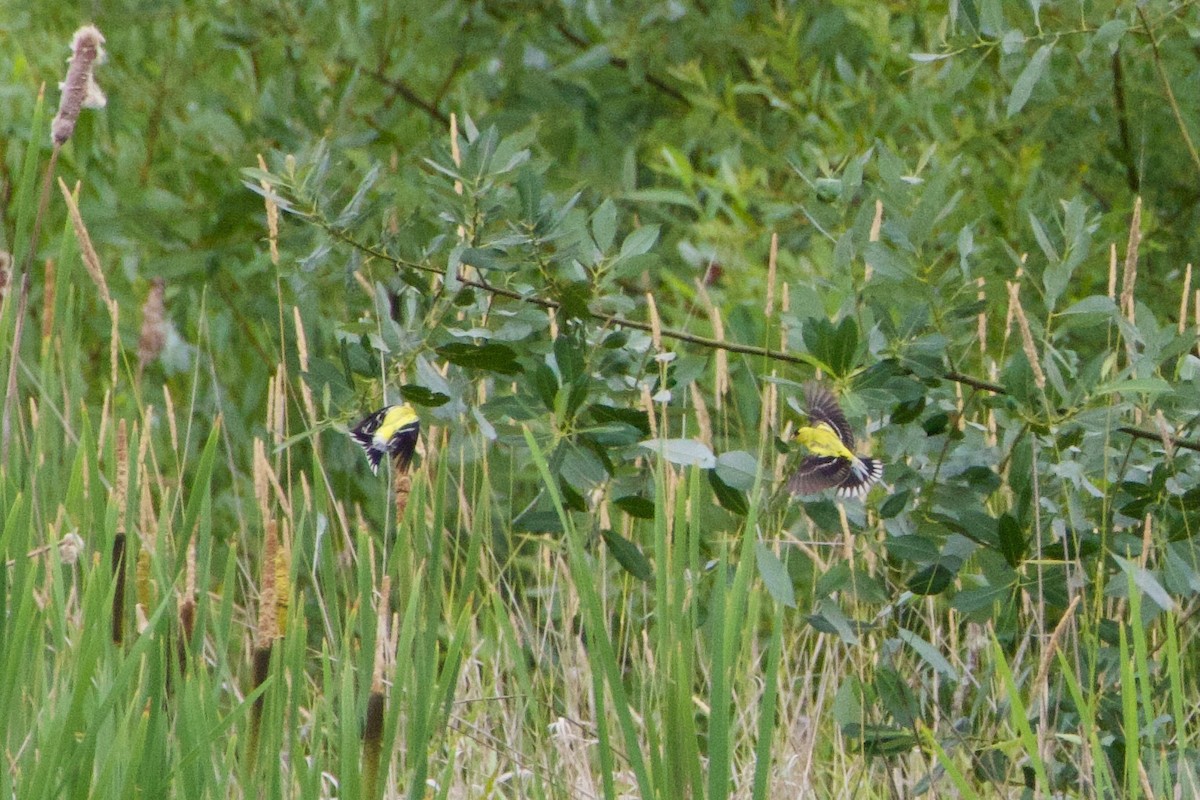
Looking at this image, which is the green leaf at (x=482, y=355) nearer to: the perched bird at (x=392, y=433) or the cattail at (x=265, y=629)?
the perched bird at (x=392, y=433)

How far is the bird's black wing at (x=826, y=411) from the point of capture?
156 cm

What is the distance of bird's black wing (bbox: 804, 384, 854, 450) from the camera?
61.6 inches

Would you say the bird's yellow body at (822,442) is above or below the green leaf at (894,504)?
above

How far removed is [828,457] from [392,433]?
0.44 metres

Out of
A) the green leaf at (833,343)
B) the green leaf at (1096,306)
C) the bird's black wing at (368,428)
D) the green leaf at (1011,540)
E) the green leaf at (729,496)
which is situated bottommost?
the green leaf at (1011,540)

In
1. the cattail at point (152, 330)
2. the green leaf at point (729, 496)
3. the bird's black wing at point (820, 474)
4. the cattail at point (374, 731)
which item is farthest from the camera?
the cattail at point (152, 330)

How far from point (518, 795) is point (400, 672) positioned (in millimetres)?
499

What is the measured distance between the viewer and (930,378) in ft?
5.35

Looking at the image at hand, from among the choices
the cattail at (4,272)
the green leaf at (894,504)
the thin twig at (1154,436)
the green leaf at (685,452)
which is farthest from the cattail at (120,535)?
the thin twig at (1154,436)

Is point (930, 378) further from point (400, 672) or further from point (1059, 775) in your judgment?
point (400, 672)

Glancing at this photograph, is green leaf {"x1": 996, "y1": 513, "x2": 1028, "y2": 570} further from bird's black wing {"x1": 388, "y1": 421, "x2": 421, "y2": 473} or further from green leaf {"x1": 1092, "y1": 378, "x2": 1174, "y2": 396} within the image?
bird's black wing {"x1": 388, "y1": 421, "x2": 421, "y2": 473}

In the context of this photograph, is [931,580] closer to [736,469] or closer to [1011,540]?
[1011,540]

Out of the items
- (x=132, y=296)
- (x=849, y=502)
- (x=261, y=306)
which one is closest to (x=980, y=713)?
(x=849, y=502)


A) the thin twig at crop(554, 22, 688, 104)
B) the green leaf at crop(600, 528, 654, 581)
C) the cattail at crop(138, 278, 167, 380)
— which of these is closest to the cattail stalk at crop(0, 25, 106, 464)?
the green leaf at crop(600, 528, 654, 581)
